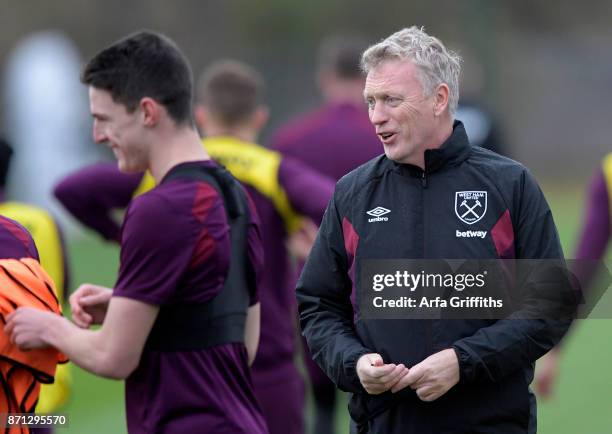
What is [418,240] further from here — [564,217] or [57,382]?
[564,217]

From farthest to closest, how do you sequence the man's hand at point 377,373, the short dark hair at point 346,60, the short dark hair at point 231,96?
the short dark hair at point 346,60, the short dark hair at point 231,96, the man's hand at point 377,373

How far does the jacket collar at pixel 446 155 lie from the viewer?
12.0 ft

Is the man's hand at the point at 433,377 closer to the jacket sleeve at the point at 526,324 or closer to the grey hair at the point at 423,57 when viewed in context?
the jacket sleeve at the point at 526,324

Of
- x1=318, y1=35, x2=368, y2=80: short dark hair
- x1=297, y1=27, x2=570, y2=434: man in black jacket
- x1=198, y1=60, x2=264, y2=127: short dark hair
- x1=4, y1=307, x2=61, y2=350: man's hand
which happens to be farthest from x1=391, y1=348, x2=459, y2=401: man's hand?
x1=318, y1=35, x2=368, y2=80: short dark hair

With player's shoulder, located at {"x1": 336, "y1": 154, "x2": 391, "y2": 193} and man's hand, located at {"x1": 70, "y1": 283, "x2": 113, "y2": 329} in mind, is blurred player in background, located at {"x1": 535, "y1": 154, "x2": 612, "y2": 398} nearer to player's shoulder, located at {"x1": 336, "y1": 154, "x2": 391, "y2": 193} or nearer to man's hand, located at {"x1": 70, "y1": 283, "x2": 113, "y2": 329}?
player's shoulder, located at {"x1": 336, "y1": 154, "x2": 391, "y2": 193}

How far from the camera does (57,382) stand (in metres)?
5.33

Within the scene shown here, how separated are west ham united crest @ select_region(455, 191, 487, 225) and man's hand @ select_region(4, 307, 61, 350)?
1275 millimetres

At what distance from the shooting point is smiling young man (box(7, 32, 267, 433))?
388 cm

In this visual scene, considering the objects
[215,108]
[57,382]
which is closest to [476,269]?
[57,382]

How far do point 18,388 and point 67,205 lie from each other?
2.43 meters

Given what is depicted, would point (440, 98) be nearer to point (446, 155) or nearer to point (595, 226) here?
point (446, 155)

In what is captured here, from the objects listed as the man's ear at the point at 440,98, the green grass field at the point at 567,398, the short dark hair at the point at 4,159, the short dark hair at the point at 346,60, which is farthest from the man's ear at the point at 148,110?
Result: the short dark hair at the point at 346,60

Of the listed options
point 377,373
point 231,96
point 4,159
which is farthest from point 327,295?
point 231,96

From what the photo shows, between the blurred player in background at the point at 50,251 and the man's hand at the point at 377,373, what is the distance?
2135 mm
